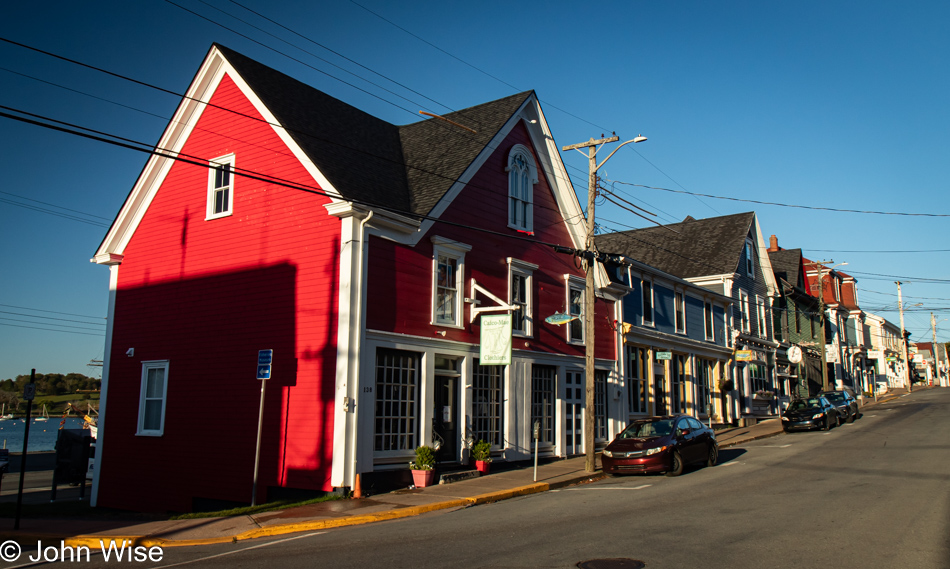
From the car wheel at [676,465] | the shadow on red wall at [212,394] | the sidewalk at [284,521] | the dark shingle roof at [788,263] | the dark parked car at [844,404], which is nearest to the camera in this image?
the sidewalk at [284,521]

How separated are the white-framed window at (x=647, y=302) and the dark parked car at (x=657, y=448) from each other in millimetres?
10666

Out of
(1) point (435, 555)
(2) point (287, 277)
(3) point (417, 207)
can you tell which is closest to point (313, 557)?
(1) point (435, 555)

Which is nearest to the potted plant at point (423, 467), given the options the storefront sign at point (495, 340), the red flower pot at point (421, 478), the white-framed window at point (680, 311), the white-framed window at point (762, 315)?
the red flower pot at point (421, 478)

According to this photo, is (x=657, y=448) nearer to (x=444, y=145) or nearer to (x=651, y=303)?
(x=444, y=145)

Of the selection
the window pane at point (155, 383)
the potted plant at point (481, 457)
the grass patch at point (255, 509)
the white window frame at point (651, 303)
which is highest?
the white window frame at point (651, 303)

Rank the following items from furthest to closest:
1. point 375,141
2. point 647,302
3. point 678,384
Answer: point 678,384, point 647,302, point 375,141

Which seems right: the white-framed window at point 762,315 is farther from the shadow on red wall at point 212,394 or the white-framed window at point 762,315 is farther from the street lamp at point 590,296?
the shadow on red wall at point 212,394

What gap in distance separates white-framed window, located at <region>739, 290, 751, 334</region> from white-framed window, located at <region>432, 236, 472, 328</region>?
25.1 meters

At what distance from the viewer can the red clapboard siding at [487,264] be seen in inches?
652

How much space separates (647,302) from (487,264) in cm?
1227

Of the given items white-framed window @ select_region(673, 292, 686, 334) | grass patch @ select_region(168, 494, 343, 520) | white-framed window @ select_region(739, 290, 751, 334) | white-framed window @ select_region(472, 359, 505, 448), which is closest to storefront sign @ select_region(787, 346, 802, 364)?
white-framed window @ select_region(739, 290, 751, 334)

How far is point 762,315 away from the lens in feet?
139

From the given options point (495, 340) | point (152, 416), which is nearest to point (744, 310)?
point (495, 340)

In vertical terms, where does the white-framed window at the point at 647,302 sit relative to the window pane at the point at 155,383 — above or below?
above
